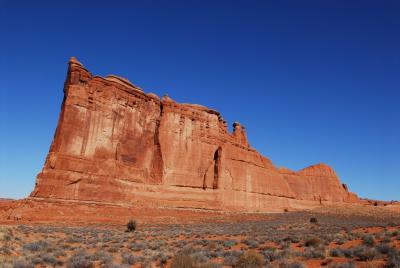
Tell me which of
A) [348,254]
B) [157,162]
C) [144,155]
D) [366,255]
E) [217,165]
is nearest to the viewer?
[366,255]

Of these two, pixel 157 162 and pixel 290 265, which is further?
pixel 157 162

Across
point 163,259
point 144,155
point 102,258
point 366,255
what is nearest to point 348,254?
point 366,255

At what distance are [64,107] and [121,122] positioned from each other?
8.06m

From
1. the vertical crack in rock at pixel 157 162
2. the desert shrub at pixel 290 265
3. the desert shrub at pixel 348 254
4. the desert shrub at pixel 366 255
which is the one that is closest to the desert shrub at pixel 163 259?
the desert shrub at pixel 290 265

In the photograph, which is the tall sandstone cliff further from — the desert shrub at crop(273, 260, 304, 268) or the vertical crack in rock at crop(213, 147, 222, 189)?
the desert shrub at crop(273, 260, 304, 268)

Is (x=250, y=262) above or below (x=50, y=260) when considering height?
above

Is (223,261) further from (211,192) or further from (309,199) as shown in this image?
(309,199)

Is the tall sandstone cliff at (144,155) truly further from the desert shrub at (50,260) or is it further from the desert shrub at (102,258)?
the desert shrub at (102,258)

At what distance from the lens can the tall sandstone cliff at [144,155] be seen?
37.3 m

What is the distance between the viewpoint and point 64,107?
125 ft

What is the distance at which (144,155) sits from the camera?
47562 millimetres

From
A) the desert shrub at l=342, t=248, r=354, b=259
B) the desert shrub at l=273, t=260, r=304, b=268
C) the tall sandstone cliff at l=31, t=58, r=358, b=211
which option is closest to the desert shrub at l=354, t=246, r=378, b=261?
the desert shrub at l=342, t=248, r=354, b=259

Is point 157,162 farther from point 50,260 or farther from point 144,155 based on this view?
point 50,260

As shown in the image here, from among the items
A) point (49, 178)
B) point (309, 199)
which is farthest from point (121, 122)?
point (309, 199)
